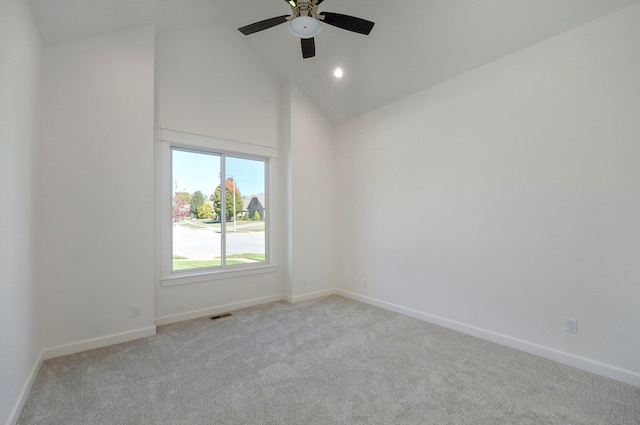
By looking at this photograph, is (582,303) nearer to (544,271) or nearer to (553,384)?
(544,271)

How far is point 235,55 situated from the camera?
163 inches

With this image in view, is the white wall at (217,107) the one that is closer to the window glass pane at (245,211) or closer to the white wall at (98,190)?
the window glass pane at (245,211)

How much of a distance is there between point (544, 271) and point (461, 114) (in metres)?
1.81

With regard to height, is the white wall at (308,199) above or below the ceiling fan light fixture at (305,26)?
below

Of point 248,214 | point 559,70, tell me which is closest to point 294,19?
point 559,70

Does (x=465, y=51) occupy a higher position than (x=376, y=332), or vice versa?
(x=465, y=51)

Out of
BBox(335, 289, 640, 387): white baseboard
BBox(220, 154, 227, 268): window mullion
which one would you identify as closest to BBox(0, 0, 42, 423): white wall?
BBox(220, 154, 227, 268): window mullion

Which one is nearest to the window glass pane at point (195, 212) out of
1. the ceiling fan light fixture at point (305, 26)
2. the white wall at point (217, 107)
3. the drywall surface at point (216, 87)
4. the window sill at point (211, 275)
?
the window sill at point (211, 275)

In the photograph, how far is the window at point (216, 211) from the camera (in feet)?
12.4

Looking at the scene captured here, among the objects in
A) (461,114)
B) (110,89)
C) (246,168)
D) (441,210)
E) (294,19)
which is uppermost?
(294,19)

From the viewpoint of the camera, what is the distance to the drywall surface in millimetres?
3588

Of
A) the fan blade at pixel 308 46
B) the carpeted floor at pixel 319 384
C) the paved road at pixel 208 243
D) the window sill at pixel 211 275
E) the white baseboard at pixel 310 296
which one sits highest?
the fan blade at pixel 308 46

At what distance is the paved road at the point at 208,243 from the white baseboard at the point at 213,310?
70 cm

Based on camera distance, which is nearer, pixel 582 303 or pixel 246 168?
pixel 582 303
